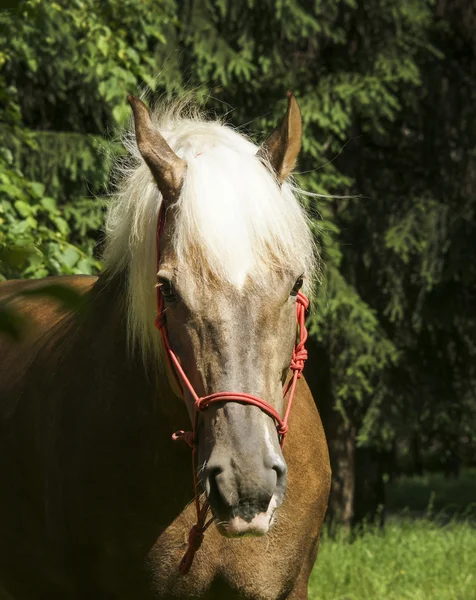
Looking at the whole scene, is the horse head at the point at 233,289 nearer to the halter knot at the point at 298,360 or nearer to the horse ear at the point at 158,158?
the horse ear at the point at 158,158

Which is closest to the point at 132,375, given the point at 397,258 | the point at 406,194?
the point at 397,258

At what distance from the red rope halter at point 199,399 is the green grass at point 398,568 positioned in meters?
3.02

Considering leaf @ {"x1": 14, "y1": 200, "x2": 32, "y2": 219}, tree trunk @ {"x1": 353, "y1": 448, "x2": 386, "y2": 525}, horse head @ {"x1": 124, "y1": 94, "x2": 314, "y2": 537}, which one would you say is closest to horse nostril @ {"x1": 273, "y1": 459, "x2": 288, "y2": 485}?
horse head @ {"x1": 124, "y1": 94, "x2": 314, "y2": 537}

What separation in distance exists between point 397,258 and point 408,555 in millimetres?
3351

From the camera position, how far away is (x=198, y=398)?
2779mm

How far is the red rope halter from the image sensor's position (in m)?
2.70

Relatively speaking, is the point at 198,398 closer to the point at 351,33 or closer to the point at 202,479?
the point at 202,479

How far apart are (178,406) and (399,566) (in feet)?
12.6

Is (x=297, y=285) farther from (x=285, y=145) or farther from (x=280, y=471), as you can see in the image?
(x=280, y=471)

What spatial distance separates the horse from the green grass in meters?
2.64

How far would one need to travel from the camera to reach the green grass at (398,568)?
19.5 feet

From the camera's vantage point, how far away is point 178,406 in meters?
3.14

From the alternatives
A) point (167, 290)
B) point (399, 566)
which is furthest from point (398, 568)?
point (167, 290)

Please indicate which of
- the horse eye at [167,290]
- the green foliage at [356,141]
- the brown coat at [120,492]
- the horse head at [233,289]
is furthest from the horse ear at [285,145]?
the green foliage at [356,141]
